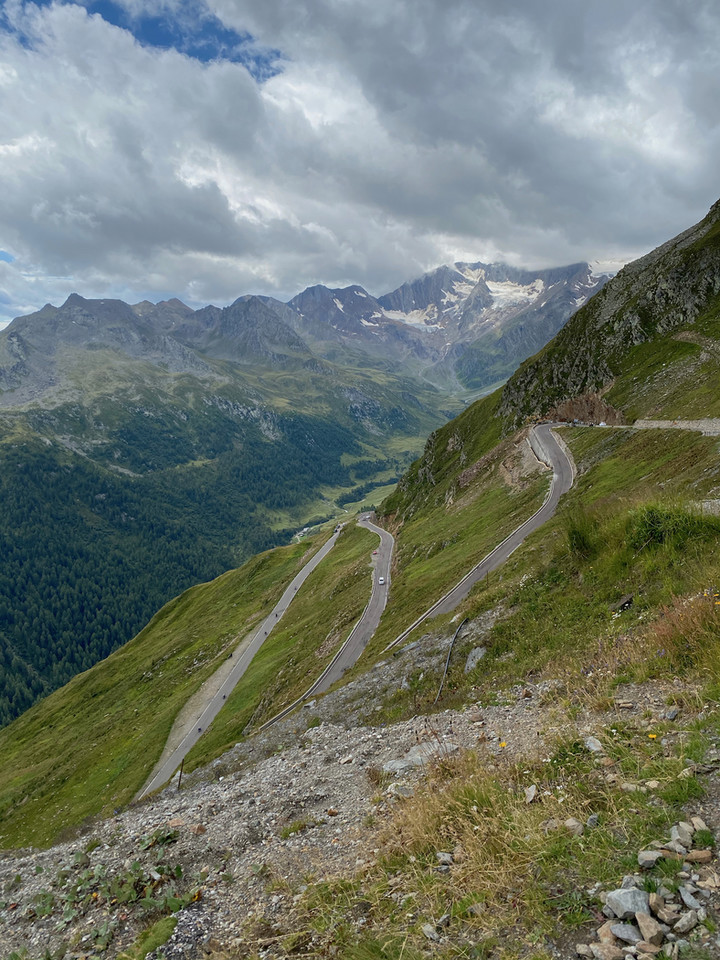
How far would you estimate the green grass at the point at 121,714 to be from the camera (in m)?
56.5

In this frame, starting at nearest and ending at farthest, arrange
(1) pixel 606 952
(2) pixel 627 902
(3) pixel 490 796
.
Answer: (1) pixel 606 952, (2) pixel 627 902, (3) pixel 490 796

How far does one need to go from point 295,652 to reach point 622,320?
88320 millimetres

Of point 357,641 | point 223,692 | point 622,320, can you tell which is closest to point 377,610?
point 357,641

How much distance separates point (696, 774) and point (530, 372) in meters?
109

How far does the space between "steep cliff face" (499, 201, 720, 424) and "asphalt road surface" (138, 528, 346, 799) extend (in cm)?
6266

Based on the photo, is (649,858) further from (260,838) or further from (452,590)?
(452,590)

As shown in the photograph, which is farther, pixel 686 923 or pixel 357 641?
pixel 357 641

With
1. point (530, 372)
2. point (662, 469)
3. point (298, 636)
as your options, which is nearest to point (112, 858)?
point (662, 469)

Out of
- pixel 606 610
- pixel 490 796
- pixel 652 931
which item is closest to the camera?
pixel 652 931

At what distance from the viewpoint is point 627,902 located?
5.41m

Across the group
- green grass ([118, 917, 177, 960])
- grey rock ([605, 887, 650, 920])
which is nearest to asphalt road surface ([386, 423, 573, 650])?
green grass ([118, 917, 177, 960])

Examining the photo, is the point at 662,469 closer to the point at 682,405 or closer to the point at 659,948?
the point at 682,405

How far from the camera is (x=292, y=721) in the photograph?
30.2m

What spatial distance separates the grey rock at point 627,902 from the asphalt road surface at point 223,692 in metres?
54.1
